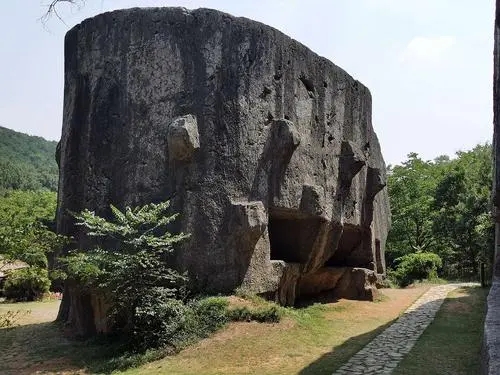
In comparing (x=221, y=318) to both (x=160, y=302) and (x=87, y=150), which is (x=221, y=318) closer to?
(x=160, y=302)

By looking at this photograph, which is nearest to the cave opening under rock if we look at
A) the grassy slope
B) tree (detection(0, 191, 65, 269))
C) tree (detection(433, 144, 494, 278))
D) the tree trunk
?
the grassy slope

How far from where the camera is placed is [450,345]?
1037 cm

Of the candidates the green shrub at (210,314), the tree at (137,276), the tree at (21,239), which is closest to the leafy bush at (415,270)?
the green shrub at (210,314)

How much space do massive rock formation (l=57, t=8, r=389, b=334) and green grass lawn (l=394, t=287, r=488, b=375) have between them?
12.7ft

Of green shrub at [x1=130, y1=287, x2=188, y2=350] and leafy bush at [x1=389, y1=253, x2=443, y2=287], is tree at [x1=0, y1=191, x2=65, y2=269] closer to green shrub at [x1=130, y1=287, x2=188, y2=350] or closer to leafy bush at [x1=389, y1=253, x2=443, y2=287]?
green shrub at [x1=130, y1=287, x2=188, y2=350]

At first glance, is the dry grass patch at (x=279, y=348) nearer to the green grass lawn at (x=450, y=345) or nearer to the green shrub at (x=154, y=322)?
the green shrub at (x=154, y=322)

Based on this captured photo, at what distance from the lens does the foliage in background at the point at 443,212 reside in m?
27.3

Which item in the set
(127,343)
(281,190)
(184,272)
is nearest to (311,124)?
(281,190)

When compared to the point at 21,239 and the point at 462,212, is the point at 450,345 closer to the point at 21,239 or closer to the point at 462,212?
the point at 21,239

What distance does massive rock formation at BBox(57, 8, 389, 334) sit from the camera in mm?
12562

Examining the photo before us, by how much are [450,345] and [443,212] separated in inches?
817

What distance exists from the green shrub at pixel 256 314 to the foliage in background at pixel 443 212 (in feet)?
54.7

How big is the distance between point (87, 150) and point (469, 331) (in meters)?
10.1

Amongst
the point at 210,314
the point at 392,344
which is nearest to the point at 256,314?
the point at 210,314
